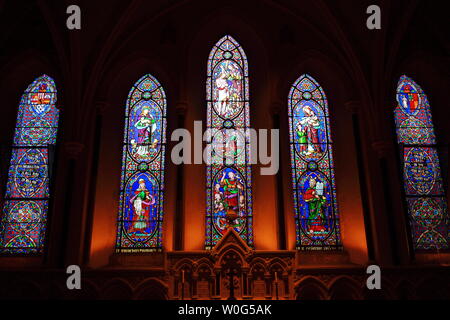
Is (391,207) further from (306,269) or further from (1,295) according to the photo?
(1,295)

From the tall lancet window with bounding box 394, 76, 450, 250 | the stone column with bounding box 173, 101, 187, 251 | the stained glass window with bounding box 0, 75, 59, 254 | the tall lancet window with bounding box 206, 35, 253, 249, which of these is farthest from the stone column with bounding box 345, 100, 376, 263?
the stained glass window with bounding box 0, 75, 59, 254

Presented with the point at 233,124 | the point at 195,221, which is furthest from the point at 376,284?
the point at 233,124

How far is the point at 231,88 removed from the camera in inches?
481

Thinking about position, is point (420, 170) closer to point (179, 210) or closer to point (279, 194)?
point (279, 194)

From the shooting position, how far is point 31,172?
11.4m

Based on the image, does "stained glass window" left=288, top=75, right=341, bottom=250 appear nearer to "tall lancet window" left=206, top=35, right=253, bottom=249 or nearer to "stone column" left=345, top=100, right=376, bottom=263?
"stone column" left=345, top=100, right=376, bottom=263

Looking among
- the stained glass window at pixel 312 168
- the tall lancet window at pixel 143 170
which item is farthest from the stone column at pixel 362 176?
the tall lancet window at pixel 143 170

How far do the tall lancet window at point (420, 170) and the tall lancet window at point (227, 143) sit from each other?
3.66m

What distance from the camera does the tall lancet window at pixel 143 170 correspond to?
10.9 m

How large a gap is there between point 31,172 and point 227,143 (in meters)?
4.54

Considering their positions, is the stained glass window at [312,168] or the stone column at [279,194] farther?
the stained glass window at [312,168]

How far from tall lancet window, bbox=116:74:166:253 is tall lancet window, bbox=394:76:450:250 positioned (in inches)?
222

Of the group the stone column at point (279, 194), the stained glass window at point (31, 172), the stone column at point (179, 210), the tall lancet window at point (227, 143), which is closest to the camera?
the stone column at point (179, 210)

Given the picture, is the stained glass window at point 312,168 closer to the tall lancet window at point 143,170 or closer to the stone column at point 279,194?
the stone column at point 279,194
